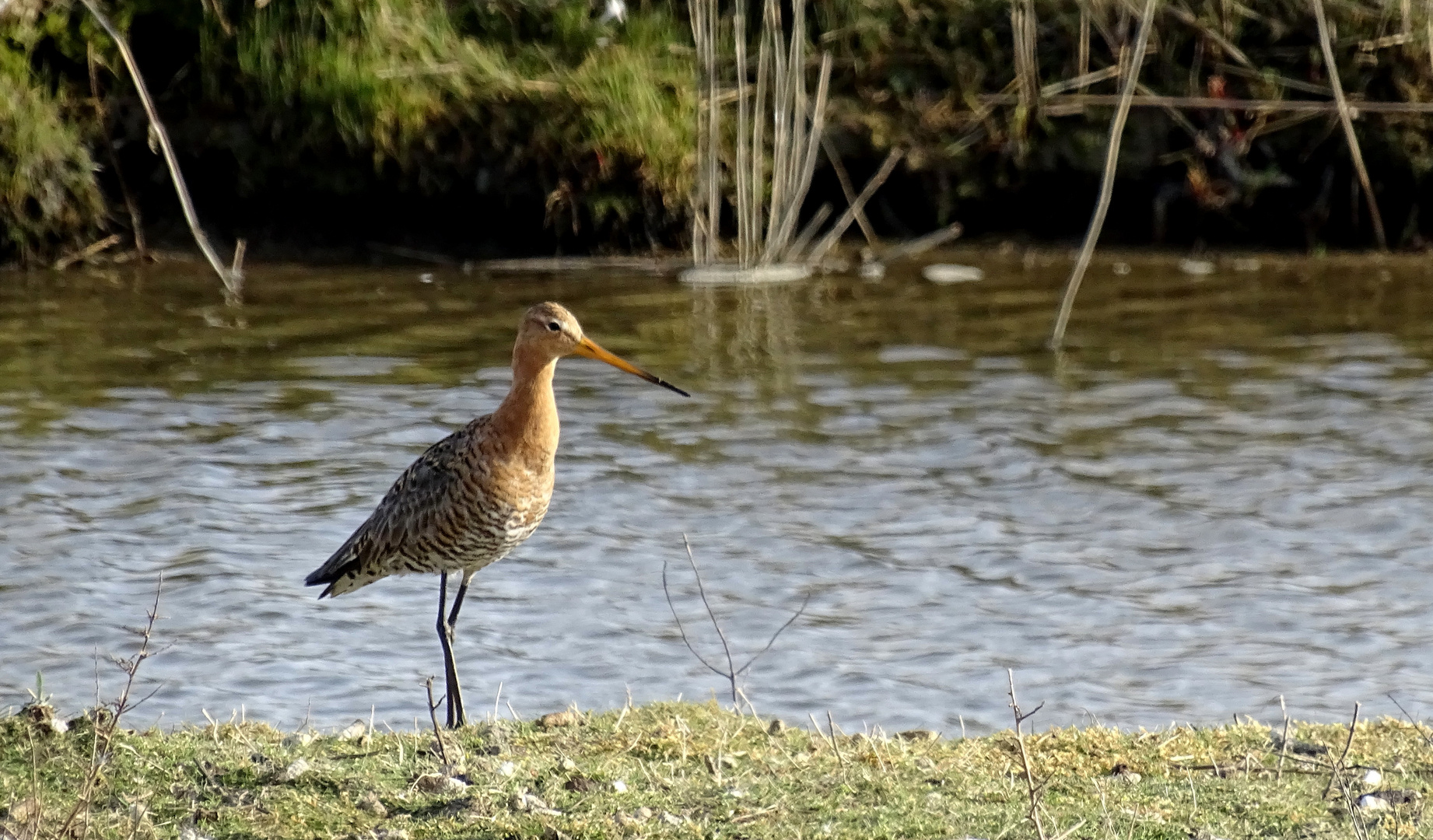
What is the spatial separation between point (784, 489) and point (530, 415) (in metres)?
2.17

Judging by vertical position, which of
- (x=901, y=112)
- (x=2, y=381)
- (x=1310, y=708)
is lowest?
(x=1310, y=708)

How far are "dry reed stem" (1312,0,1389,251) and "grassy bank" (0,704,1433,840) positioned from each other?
17.1 ft

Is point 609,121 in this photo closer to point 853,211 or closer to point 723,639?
point 853,211

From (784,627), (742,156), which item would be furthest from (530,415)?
(742,156)

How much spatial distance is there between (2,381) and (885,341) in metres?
4.18

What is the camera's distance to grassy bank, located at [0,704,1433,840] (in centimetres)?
405

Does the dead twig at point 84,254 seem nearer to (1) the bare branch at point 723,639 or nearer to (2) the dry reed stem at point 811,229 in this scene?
(2) the dry reed stem at point 811,229

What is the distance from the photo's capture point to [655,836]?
3959mm

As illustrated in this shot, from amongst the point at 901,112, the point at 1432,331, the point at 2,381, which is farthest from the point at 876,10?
the point at 2,381

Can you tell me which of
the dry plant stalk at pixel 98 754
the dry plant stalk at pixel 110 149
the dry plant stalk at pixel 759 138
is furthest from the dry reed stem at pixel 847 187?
the dry plant stalk at pixel 98 754

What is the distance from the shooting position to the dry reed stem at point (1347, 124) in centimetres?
937

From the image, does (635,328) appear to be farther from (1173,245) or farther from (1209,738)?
(1209,738)

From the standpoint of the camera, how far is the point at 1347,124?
9.86 m

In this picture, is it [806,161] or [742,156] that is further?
[806,161]
